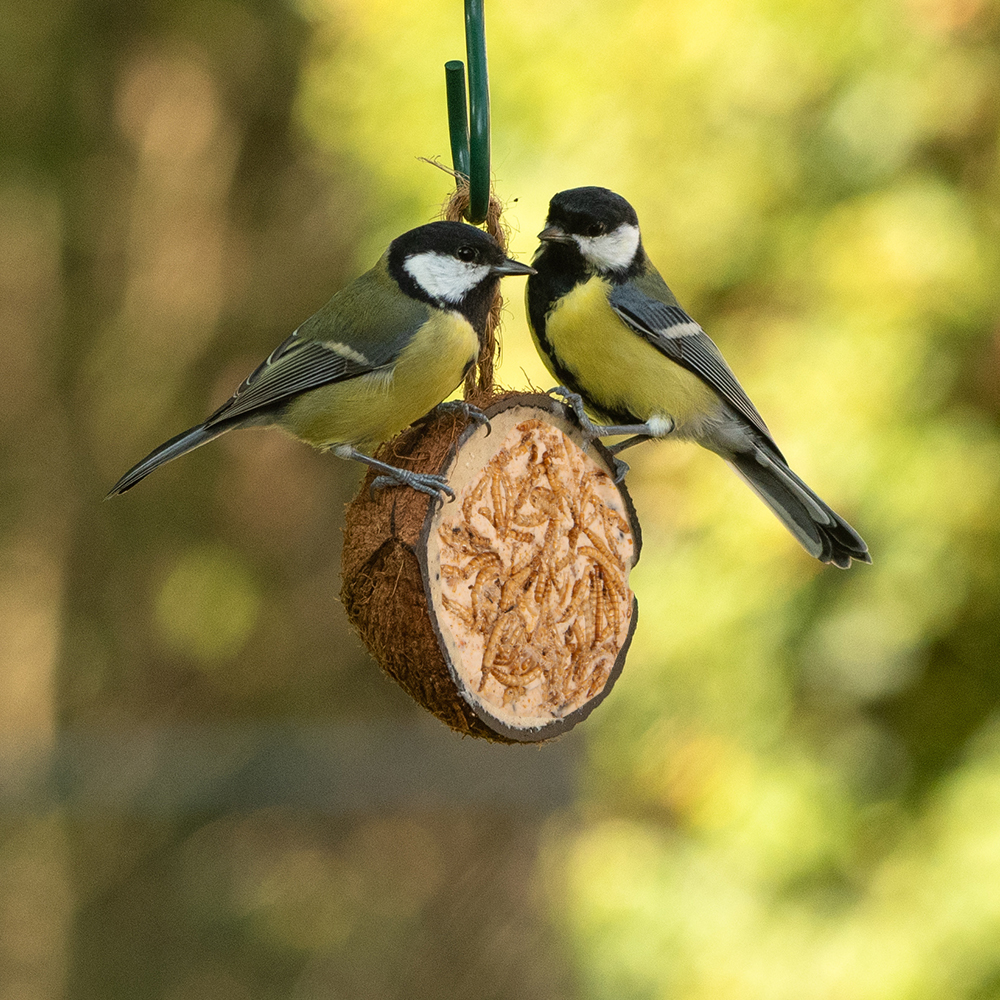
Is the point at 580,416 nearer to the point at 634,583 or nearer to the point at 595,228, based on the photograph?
the point at 595,228

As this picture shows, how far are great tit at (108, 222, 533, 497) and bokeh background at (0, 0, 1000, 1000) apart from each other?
130cm

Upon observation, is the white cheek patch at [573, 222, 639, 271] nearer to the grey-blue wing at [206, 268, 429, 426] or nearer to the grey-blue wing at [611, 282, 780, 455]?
the grey-blue wing at [611, 282, 780, 455]

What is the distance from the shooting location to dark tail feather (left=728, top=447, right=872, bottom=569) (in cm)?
221

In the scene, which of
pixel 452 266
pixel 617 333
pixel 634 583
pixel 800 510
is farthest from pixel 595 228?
pixel 634 583

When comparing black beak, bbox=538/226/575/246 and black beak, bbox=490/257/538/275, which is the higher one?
black beak, bbox=538/226/575/246

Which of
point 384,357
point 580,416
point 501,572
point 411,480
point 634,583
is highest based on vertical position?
point 634,583

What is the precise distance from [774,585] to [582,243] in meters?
1.91

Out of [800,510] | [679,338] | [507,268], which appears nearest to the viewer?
[507,268]

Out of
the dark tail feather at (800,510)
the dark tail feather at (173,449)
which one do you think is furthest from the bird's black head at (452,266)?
the dark tail feather at (800,510)

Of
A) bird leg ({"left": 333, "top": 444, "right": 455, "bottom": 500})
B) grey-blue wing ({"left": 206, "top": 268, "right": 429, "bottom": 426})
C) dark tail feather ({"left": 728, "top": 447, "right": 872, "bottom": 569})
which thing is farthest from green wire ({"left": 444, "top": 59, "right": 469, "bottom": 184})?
dark tail feather ({"left": 728, "top": 447, "right": 872, "bottom": 569})

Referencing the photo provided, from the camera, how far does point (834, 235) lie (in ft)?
11.6

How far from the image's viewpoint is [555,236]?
191cm

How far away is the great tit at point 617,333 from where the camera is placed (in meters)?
1.93

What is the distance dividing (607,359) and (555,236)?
0.22m
